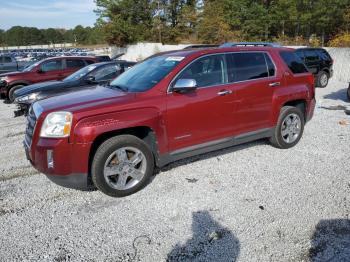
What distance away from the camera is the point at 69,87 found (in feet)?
28.4

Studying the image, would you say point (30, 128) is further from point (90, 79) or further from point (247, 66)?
point (90, 79)

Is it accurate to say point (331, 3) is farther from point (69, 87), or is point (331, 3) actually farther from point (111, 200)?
point (111, 200)

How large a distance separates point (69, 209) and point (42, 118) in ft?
3.71

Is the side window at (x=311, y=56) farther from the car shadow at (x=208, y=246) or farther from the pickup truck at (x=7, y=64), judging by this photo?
the pickup truck at (x=7, y=64)

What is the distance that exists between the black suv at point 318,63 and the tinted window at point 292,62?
25.0 ft

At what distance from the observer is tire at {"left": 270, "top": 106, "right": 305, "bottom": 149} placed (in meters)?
5.60

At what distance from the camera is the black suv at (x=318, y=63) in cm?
1309

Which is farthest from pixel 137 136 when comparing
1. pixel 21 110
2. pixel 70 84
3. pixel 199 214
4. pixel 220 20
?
pixel 220 20

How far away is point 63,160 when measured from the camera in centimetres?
371

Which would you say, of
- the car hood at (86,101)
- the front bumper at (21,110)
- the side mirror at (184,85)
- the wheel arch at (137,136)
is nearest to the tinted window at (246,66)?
the side mirror at (184,85)

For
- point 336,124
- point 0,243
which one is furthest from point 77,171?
point 336,124

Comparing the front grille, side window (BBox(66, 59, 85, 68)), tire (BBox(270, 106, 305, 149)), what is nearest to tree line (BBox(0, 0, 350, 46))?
side window (BBox(66, 59, 85, 68))

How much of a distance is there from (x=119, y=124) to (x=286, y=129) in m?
3.22

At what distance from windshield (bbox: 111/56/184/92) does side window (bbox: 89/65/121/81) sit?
4.07 m
